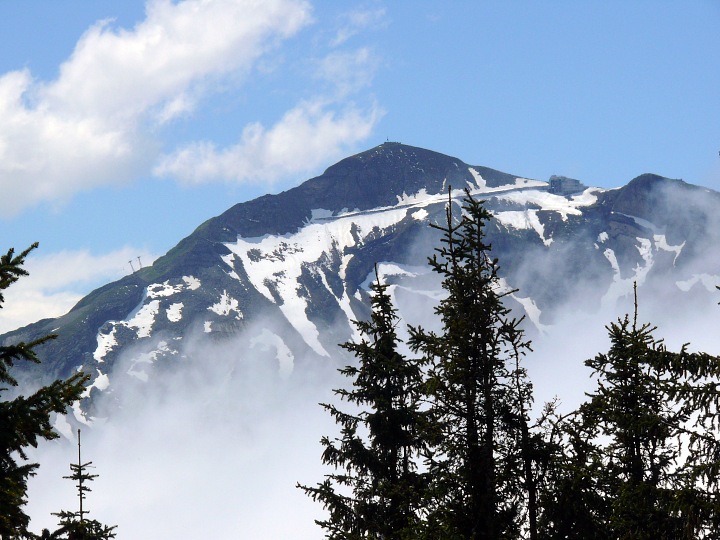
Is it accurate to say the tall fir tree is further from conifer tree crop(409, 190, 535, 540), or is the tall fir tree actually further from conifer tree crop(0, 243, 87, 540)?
conifer tree crop(0, 243, 87, 540)

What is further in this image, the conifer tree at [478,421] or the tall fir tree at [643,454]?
the conifer tree at [478,421]

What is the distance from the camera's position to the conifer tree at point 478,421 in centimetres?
1922

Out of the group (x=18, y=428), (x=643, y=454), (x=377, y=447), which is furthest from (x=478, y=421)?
(x=18, y=428)

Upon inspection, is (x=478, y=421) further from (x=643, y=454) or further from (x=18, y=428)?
(x=18, y=428)

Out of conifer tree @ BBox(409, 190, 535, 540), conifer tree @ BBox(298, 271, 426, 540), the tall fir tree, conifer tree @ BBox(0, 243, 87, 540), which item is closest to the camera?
the tall fir tree

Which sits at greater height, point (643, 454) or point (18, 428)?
point (643, 454)

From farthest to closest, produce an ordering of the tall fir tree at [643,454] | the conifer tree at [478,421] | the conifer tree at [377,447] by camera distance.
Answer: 1. the conifer tree at [377,447]
2. the conifer tree at [478,421]
3. the tall fir tree at [643,454]

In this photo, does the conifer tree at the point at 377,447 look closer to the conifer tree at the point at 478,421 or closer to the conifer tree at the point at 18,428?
the conifer tree at the point at 478,421

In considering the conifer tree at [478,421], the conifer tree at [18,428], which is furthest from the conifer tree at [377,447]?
the conifer tree at [18,428]

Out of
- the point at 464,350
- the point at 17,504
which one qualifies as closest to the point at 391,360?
the point at 464,350

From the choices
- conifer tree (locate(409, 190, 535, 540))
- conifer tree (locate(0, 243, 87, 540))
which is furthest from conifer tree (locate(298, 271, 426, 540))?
conifer tree (locate(0, 243, 87, 540))

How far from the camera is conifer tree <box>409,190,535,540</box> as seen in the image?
19219 mm

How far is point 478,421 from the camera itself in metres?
20.0

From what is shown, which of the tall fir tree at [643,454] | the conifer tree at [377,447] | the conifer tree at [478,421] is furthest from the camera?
the conifer tree at [377,447]
